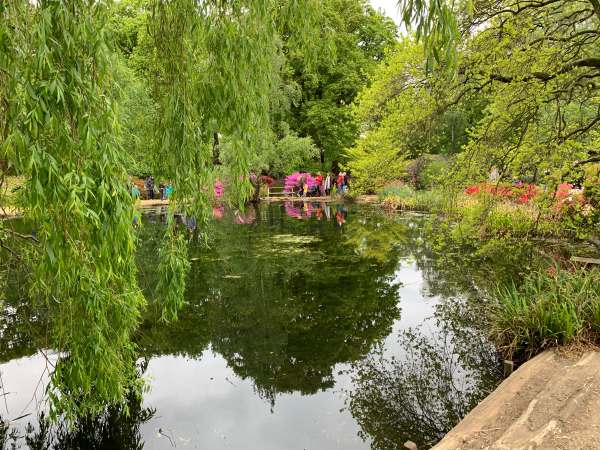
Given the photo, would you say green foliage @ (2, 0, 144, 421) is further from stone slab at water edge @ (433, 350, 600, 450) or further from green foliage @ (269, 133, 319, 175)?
green foliage @ (269, 133, 319, 175)

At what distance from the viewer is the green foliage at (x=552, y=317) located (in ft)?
15.9

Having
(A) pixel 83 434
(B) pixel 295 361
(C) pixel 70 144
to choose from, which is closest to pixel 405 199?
(B) pixel 295 361

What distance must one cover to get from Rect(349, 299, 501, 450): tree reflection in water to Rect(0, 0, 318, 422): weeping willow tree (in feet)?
7.90

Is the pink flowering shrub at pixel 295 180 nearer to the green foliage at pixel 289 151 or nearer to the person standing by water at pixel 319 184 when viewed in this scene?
the person standing by water at pixel 319 184

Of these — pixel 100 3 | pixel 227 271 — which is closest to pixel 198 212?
pixel 100 3

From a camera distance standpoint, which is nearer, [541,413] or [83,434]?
[541,413]

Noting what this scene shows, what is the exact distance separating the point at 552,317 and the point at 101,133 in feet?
15.6

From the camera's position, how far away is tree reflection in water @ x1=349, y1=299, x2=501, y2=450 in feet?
14.4

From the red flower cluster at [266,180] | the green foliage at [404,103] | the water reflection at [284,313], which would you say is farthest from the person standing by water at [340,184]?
the green foliage at [404,103]

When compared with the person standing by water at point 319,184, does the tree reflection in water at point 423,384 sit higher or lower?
lower

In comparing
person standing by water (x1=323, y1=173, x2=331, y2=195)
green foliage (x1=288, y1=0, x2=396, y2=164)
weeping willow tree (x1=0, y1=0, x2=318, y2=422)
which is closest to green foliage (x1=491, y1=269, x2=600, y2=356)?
weeping willow tree (x1=0, y1=0, x2=318, y2=422)

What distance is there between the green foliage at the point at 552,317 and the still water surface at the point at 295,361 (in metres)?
0.47

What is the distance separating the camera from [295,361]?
600cm

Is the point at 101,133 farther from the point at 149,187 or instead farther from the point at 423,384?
the point at 149,187
